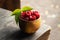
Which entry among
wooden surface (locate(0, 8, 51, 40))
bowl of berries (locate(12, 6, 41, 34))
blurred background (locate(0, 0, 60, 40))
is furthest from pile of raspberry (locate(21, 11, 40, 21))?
blurred background (locate(0, 0, 60, 40))

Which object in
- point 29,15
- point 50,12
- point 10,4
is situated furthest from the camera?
point 50,12

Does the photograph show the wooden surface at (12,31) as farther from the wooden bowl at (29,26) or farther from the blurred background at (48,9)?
the blurred background at (48,9)

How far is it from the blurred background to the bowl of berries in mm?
946

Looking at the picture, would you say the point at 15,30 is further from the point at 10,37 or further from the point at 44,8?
the point at 44,8

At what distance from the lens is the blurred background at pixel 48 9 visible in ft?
7.26

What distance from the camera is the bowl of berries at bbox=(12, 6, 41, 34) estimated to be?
3.84 ft

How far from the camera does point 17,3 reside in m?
2.23

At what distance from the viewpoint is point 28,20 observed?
1.18m

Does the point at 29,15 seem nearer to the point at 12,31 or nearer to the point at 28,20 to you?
the point at 28,20

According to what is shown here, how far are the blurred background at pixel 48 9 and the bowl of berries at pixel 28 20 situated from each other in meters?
0.95

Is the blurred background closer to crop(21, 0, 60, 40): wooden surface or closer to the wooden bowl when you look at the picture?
crop(21, 0, 60, 40): wooden surface

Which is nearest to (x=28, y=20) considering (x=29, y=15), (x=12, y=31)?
(x=29, y=15)

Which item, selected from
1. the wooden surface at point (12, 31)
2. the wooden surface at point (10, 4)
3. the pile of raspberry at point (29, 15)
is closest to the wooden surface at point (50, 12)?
the wooden surface at point (10, 4)

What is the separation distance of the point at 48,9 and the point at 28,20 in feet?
5.75
